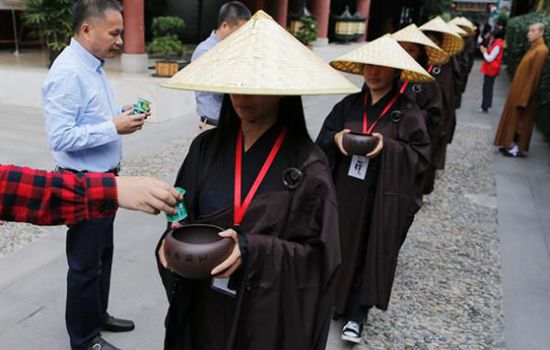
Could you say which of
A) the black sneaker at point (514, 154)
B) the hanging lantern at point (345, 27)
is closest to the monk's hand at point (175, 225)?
the black sneaker at point (514, 154)

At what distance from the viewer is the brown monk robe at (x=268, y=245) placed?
180 centimetres

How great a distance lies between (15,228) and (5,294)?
1.17m

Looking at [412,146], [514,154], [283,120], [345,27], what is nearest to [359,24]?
[345,27]

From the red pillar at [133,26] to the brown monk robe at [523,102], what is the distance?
6.79 metres

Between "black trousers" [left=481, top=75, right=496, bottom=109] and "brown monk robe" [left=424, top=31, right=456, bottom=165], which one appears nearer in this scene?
"brown monk robe" [left=424, top=31, right=456, bottom=165]

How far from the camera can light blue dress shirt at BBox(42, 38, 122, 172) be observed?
8.02ft

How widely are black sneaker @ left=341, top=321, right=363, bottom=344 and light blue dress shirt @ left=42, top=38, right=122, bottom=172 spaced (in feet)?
5.58

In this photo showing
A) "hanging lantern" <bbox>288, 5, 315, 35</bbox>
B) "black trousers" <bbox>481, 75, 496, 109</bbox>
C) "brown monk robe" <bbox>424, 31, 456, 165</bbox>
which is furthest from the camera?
"hanging lantern" <bbox>288, 5, 315, 35</bbox>

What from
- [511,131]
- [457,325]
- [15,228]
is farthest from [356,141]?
[511,131]

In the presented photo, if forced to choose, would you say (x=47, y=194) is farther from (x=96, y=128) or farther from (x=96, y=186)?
(x=96, y=128)

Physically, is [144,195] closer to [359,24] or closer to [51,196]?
[51,196]

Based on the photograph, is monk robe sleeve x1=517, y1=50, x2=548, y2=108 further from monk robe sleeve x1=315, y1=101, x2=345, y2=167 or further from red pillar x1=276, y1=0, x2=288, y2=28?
red pillar x1=276, y1=0, x2=288, y2=28

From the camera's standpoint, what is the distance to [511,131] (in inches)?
324

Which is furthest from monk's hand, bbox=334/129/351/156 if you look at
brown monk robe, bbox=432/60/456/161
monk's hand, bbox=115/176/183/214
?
brown monk robe, bbox=432/60/456/161
